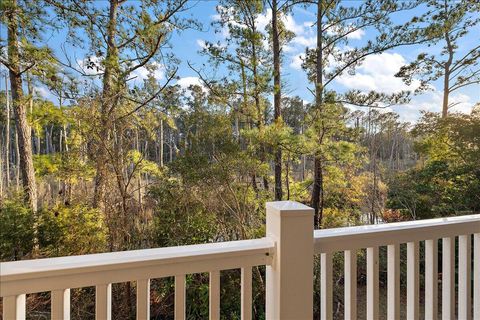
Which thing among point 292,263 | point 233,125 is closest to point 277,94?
point 233,125

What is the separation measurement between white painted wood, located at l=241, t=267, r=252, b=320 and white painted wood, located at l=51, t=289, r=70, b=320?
52 cm

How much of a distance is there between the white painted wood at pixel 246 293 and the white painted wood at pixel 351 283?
385 mm

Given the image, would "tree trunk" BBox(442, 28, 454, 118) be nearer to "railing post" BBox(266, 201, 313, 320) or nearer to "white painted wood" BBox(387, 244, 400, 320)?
"white painted wood" BBox(387, 244, 400, 320)

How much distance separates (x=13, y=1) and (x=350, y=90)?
268cm

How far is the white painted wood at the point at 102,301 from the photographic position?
835 millimetres

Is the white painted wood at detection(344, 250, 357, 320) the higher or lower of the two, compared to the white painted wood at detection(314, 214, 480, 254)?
lower

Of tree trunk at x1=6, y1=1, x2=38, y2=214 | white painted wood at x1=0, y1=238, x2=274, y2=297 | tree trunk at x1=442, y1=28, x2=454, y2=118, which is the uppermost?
tree trunk at x1=442, y1=28, x2=454, y2=118

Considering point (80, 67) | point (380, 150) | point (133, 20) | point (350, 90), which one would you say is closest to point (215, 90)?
point (133, 20)

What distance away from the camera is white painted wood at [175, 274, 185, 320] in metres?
0.91

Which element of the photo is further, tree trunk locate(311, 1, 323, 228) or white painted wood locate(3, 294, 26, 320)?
tree trunk locate(311, 1, 323, 228)

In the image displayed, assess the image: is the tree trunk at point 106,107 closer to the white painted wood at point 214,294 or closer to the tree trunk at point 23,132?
the tree trunk at point 23,132

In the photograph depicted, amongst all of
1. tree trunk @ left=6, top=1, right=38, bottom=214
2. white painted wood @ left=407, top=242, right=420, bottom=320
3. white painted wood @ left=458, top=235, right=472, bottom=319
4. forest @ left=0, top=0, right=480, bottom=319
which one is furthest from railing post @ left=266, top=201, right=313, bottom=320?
tree trunk @ left=6, top=1, right=38, bottom=214

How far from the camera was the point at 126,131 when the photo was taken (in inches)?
95.0

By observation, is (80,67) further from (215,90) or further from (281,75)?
(281,75)
